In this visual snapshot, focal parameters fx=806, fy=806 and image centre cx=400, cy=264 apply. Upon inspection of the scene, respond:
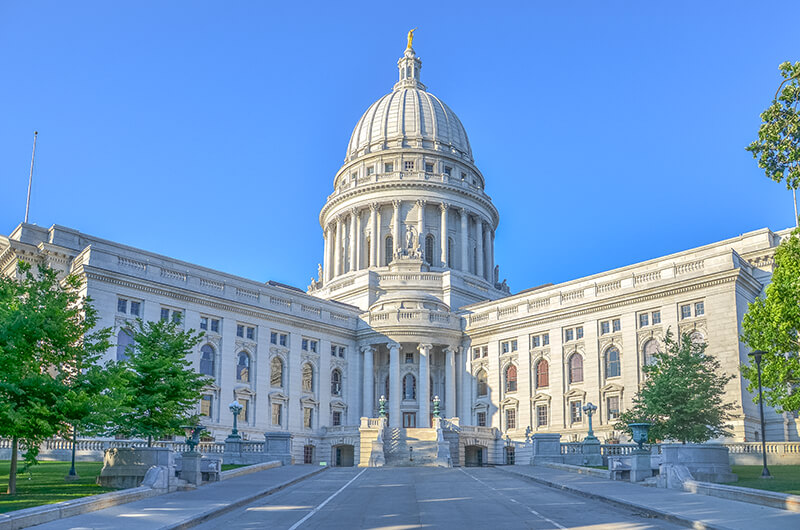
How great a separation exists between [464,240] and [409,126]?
56.3 feet

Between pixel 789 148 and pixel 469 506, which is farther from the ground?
pixel 789 148

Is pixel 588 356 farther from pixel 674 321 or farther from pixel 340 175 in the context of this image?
pixel 340 175

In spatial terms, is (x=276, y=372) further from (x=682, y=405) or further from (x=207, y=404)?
(x=682, y=405)

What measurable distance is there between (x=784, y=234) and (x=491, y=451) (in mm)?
28545

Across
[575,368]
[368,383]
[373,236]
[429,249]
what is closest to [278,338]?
[368,383]

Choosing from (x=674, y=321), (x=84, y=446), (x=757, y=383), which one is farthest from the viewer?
(x=674, y=321)

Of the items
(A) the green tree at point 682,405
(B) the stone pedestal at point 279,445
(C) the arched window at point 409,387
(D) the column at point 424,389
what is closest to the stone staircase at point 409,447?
(B) the stone pedestal at point 279,445

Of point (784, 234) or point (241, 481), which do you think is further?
point (784, 234)

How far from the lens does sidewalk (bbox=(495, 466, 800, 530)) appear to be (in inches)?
741

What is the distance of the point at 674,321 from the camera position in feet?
196

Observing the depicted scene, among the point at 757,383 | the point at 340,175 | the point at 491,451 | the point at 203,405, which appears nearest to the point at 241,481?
the point at 757,383

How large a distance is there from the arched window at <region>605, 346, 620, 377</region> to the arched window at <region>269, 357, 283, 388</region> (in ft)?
90.6

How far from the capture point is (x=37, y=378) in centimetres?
2520

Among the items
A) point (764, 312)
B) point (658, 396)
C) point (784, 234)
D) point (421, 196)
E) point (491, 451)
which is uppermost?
point (421, 196)
